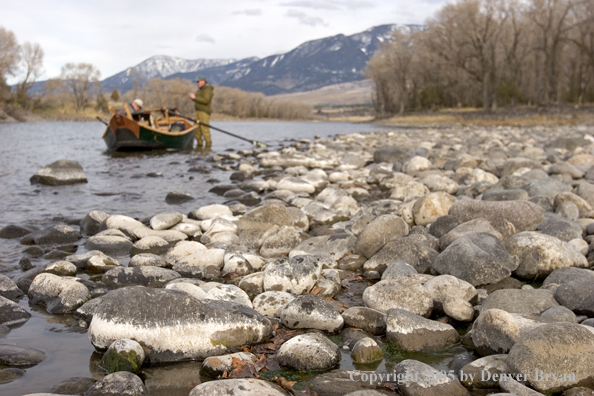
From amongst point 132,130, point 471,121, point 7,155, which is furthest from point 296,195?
point 471,121

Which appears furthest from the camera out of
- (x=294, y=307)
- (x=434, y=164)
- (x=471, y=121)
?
(x=471, y=121)

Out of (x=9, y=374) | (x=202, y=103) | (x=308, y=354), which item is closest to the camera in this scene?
(x=9, y=374)

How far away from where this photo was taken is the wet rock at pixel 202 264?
442 centimetres

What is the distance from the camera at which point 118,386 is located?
239 centimetres

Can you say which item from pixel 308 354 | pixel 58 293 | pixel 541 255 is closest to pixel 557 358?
pixel 308 354

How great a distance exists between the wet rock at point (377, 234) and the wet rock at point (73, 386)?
2901mm

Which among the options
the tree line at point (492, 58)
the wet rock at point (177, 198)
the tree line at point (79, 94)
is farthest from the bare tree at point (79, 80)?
the wet rock at point (177, 198)

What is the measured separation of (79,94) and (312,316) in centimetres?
6997

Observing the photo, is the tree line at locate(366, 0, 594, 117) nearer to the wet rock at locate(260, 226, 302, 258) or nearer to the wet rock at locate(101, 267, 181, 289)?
the wet rock at locate(260, 226, 302, 258)

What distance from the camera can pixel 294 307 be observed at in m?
3.25

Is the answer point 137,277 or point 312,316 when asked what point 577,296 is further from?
point 137,277

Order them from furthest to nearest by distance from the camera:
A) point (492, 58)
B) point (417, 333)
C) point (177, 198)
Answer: point (492, 58)
point (177, 198)
point (417, 333)

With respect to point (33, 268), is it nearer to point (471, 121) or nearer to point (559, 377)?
point (559, 377)

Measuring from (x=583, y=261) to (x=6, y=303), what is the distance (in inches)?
186
